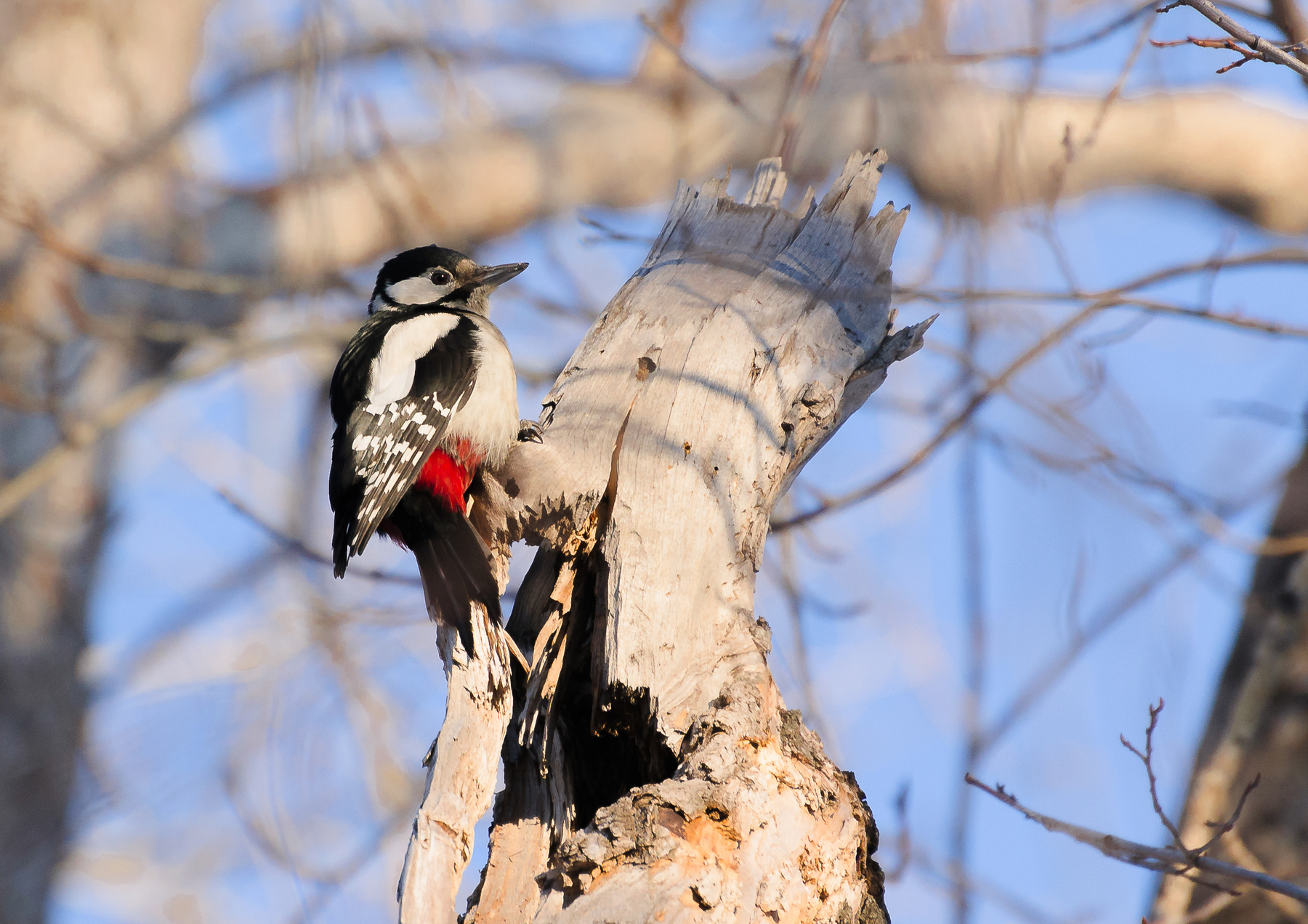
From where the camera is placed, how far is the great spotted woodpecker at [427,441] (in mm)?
2852

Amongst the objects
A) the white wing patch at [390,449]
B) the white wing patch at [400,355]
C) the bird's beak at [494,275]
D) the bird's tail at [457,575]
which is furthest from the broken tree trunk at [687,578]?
the bird's beak at [494,275]

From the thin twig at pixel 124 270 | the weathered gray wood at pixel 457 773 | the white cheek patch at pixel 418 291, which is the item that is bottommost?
the weathered gray wood at pixel 457 773

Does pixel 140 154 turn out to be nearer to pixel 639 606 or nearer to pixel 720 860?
pixel 639 606

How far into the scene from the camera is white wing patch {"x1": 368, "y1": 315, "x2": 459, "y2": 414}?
11.0 ft

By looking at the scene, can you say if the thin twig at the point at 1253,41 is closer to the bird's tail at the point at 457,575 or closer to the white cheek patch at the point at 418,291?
the bird's tail at the point at 457,575

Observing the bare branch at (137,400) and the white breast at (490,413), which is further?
the bare branch at (137,400)

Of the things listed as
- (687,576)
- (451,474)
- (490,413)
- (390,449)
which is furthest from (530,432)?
(687,576)

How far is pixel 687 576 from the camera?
274 centimetres

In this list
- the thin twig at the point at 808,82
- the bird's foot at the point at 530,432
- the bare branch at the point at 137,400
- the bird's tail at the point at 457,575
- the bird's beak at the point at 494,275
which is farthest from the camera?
the bare branch at the point at 137,400

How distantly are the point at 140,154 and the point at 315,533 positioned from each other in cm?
256

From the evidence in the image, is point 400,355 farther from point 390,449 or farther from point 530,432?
point 530,432

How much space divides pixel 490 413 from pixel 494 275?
129 cm

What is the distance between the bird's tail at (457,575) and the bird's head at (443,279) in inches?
58.5

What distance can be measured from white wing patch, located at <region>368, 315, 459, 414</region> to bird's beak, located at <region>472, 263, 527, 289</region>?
0.45m
